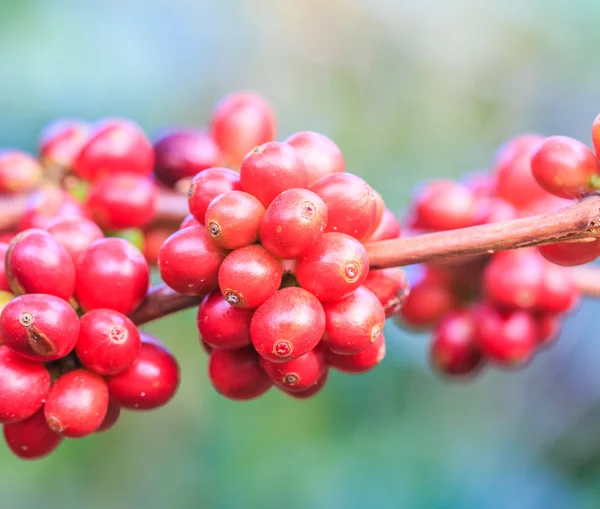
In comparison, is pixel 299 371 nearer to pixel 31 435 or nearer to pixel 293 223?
pixel 293 223

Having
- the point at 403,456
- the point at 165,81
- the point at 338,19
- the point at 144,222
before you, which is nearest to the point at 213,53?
the point at 165,81

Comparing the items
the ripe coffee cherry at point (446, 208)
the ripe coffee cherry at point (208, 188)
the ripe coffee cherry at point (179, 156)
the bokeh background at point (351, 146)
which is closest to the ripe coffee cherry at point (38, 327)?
the ripe coffee cherry at point (208, 188)

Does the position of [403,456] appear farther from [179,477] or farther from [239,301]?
[239,301]

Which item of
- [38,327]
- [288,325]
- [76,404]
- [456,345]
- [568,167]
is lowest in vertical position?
[456,345]

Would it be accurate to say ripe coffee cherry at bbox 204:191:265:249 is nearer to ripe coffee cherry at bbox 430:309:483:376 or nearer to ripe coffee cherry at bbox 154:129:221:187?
ripe coffee cherry at bbox 154:129:221:187

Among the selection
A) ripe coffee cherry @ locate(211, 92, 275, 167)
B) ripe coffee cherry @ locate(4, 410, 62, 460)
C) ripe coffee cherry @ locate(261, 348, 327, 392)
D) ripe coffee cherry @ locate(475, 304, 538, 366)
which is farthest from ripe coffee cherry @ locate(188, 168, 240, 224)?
ripe coffee cherry @ locate(475, 304, 538, 366)

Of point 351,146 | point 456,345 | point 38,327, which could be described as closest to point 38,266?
point 38,327
